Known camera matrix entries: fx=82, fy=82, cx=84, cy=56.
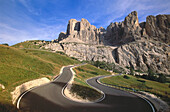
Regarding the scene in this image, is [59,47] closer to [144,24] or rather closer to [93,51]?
[93,51]

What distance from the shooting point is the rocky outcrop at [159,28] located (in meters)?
142

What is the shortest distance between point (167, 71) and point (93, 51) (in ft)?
377

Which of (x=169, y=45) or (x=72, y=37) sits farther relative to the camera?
(x=72, y=37)

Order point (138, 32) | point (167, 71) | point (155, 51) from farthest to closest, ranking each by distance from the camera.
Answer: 1. point (138, 32)
2. point (155, 51)
3. point (167, 71)

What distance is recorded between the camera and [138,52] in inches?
5458

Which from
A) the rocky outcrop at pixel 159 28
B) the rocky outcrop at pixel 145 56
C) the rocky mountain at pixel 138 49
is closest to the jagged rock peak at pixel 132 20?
the rocky mountain at pixel 138 49

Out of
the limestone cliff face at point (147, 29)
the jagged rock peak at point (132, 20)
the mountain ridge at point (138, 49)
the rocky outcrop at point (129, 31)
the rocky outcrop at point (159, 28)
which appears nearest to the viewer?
the mountain ridge at point (138, 49)

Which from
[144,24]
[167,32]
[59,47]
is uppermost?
[144,24]

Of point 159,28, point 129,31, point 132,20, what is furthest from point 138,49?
point 132,20

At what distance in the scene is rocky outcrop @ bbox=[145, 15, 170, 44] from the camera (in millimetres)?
142000

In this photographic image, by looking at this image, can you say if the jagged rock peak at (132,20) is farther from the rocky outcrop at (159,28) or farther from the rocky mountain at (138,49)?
the rocky outcrop at (159,28)

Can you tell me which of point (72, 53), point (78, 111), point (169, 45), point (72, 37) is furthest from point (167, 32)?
point (78, 111)

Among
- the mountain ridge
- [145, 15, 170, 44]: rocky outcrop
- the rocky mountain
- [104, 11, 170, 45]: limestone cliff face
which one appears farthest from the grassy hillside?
[145, 15, 170, 44]: rocky outcrop

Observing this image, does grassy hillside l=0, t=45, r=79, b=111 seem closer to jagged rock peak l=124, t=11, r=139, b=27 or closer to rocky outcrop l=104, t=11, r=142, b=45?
rocky outcrop l=104, t=11, r=142, b=45
